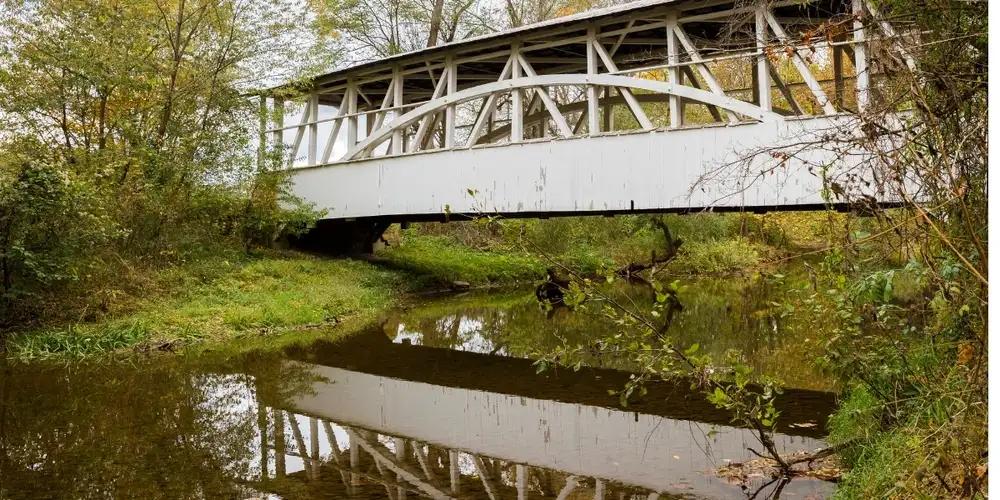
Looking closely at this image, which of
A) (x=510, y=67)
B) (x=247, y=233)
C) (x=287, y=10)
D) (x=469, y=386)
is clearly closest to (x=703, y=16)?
(x=510, y=67)

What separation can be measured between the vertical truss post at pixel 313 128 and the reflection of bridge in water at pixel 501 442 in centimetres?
982

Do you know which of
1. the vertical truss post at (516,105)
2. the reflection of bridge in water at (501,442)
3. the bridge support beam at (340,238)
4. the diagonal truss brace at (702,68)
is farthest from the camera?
the bridge support beam at (340,238)

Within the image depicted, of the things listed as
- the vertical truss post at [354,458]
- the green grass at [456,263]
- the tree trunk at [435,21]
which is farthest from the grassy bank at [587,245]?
the vertical truss post at [354,458]

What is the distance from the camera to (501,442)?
19.3 feet

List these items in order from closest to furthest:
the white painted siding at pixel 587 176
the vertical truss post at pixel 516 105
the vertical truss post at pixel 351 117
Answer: the white painted siding at pixel 587 176
the vertical truss post at pixel 516 105
the vertical truss post at pixel 351 117

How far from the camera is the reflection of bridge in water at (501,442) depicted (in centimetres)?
486

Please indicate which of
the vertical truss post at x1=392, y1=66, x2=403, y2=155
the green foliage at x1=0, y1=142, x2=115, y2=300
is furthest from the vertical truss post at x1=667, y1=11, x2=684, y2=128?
the green foliage at x1=0, y1=142, x2=115, y2=300

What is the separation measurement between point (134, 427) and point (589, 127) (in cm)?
793

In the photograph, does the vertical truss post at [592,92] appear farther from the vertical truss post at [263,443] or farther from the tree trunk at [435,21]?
the tree trunk at [435,21]

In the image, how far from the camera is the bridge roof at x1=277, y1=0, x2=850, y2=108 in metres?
11.7

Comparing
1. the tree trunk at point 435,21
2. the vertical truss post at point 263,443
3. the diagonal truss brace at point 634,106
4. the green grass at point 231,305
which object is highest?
the tree trunk at point 435,21

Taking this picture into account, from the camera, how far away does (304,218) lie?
16453 millimetres

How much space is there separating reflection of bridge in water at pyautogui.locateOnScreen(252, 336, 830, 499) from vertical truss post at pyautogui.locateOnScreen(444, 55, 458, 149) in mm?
6932

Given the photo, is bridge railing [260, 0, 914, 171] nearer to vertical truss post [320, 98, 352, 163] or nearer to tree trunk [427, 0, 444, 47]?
vertical truss post [320, 98, 352, 163]
